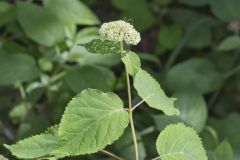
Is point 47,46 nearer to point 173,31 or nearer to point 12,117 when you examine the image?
point 12,117

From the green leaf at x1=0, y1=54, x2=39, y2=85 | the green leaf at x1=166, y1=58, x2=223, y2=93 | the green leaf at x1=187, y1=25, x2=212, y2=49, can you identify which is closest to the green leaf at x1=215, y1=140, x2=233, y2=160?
the green leaf at x1=166, y1=58, x2=223, y2=93

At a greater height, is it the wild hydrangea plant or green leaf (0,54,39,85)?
green leaf (0,54,39,85)

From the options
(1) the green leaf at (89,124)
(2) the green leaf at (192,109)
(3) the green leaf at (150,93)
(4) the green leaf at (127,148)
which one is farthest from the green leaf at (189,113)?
(1) the green leaf at (89,124)

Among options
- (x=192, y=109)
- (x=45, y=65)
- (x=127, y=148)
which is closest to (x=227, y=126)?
(x=192, y=109)

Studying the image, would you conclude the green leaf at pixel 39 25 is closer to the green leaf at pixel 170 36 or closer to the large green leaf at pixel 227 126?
the green leaf at pixel 170 36

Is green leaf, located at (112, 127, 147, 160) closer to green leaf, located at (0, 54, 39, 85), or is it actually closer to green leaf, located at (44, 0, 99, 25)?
green leaf, located at (0, 54, 39, 85)
